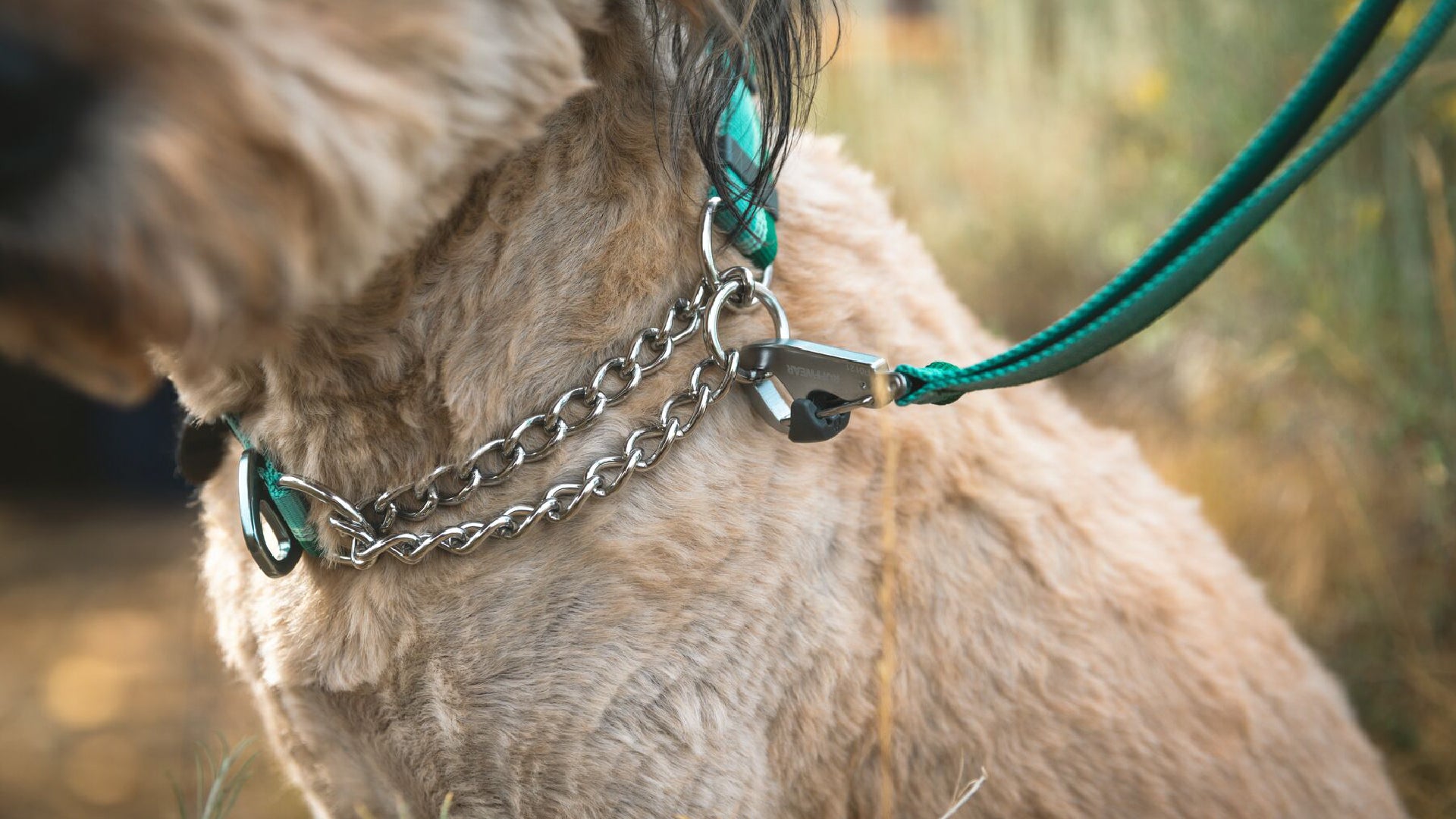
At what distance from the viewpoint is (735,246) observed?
1.38 m

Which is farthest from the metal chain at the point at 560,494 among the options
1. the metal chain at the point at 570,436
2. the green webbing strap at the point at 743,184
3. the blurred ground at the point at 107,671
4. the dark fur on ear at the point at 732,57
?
the blurred ground at the point at 107,671

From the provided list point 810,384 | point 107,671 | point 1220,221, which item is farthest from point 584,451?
point 107,671

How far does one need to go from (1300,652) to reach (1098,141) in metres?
3.74

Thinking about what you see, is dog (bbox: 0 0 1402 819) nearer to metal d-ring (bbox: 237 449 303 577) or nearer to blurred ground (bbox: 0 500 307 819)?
metal d-ring (bbox: 237 449 303 577)

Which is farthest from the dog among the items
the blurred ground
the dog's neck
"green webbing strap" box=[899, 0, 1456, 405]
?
the blurred ground

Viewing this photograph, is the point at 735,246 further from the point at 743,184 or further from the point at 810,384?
the point at 810,384

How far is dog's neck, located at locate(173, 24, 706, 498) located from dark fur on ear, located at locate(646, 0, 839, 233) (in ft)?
0.21

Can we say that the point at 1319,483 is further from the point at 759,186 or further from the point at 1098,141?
the point at 759,186

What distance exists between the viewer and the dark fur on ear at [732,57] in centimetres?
119

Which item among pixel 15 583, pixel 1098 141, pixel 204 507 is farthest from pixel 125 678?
pixel 1098 141

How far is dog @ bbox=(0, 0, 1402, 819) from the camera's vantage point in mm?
846

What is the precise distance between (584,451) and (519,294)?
21cm

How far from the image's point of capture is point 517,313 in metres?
1.31

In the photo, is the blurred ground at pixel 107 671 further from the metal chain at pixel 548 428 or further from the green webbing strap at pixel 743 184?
the green webbing strap at pixel 743 184
